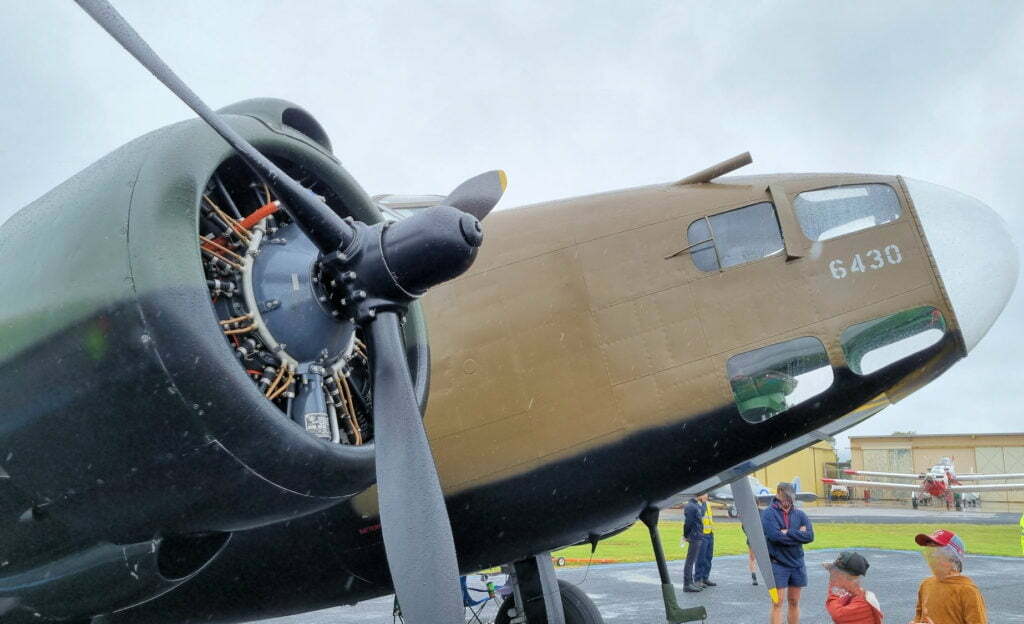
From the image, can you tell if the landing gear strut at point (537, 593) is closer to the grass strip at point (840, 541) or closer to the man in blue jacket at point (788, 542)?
the man in blue jacket at point (788, 542)

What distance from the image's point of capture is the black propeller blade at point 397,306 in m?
4.00

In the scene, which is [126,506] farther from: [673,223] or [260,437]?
[673,223]

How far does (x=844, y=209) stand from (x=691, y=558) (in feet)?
32.1

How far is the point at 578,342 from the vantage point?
231 inches

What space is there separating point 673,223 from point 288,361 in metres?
3.08

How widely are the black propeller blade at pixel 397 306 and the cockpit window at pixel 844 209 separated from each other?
301 centimetres

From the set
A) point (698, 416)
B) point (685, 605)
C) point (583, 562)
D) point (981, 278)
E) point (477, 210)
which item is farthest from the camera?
point (583, 562)

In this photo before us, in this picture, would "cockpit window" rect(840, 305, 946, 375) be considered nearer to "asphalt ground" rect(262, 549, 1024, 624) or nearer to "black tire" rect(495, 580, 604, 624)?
"black tire" rect(495, 580, 604, 624)

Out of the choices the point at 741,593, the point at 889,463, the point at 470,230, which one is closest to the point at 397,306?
the point at 470,230

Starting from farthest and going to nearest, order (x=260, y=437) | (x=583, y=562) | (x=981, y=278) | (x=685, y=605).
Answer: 1. (x=583, y=562)
2. (x=685, y=605)
3. (x=981, y=278)
4. (x=260, y=437)

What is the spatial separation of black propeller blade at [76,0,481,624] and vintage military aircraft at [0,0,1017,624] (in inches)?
0.6

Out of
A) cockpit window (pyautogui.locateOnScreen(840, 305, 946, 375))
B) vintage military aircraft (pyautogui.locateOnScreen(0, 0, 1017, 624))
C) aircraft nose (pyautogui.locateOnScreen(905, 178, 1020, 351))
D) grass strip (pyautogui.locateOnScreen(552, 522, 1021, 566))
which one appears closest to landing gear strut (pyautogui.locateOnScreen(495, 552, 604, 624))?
vintage military aircraft (pyautogui.locateOnScreen(0, 0, 1017, 624))

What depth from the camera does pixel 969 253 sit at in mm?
6215

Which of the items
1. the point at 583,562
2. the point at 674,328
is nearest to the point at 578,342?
the point at 674,328
